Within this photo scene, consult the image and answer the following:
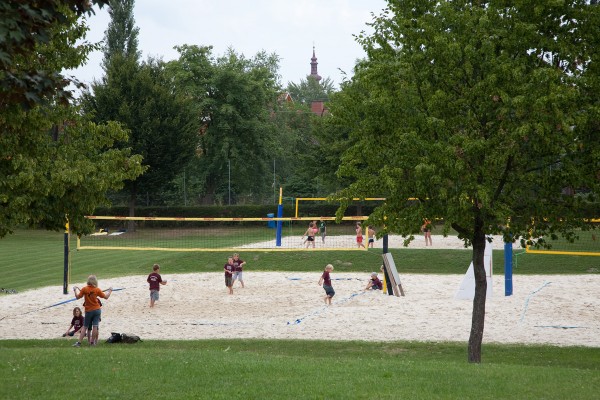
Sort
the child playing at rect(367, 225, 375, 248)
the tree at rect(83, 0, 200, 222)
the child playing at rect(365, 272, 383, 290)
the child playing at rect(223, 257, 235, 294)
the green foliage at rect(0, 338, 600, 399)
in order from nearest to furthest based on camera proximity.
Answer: the green foliage at rect(0, 338, 600, 399)
the child playing at rect(223, 257, 235, 294)
the child playing at rect(365, 272, 383, 290)
the child playing at rect(367, 225, 375, 248)
the tree at rect(83, 0, 200, 222)

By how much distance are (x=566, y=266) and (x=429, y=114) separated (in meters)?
20.5

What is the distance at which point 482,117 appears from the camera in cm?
1199

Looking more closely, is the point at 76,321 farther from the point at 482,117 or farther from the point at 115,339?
the point at 482,117

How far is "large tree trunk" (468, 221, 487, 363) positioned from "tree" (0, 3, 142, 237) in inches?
256

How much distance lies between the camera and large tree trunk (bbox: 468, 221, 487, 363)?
12773mm

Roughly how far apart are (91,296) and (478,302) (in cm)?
763

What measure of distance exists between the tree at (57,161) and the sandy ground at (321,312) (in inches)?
174

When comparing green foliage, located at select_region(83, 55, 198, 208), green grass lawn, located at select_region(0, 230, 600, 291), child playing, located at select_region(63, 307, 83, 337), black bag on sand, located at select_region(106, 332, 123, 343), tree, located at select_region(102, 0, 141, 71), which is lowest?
black bag on sand, located at select_region(106, 332, 123, 343)

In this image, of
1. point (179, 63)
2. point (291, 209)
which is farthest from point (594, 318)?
point (179, 63)

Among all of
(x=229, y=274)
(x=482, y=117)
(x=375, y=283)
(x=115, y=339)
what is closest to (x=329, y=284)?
(x=375, y=283)

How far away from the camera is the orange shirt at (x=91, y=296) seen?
51.0 ft

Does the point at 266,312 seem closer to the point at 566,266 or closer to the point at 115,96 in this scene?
the point at 566,266

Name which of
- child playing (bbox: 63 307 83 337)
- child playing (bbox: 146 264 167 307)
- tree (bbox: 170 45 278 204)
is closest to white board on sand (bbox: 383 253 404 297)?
child playing (bbox: 146 264 167 307)

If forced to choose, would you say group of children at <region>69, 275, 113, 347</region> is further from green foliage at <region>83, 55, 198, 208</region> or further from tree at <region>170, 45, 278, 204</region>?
tree at <region>170, 45, 278, 204</region>
